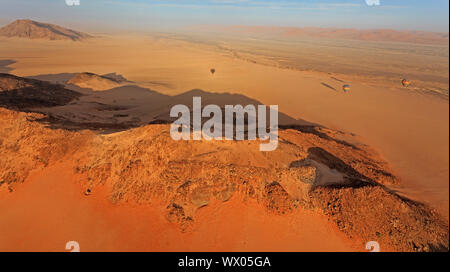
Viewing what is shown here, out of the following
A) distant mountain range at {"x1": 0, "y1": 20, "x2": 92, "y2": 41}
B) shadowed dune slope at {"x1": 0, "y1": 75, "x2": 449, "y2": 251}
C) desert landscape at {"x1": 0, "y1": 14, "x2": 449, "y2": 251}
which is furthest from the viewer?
distant mountain range at {"x1": 0, "y1": 20, "x2": 92, "y2": 41}

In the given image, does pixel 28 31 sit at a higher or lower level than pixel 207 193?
higher

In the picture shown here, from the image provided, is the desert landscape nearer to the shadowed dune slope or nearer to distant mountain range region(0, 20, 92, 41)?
the shadowed dune slope

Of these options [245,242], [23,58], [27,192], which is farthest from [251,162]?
[23,58]

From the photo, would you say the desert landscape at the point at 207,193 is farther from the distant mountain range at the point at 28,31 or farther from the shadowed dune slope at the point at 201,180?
the distant mountain range at the point at 28,31

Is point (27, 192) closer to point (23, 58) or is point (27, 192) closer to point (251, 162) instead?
point (251, 162)

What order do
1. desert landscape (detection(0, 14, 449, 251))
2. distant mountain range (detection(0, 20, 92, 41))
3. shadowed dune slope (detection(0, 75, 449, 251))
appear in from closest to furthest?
desert landscape (detection(0, 14, 449, 251)) → shadowed dune slope (detection(0, 75, 449, 251)) → distant mountain range (detection(0, 20, 92, 41))

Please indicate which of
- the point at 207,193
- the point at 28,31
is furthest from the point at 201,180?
the point at 28,31

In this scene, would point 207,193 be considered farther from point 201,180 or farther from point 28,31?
point 28,31

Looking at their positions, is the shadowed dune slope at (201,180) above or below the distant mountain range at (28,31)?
below

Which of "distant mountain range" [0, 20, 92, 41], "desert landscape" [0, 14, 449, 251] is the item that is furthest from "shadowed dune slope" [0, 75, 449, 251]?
"distant mountain range" [0, 20, 92, 41]

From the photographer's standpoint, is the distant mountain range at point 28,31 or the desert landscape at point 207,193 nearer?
the desert landscape at point 207,193

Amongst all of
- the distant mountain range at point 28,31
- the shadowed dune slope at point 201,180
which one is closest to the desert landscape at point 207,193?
the shadowed dune slope at point 201,180
